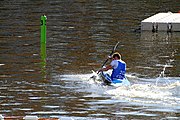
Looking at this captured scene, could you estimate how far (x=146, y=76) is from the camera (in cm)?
2742

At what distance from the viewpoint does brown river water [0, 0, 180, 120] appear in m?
→ 21.7

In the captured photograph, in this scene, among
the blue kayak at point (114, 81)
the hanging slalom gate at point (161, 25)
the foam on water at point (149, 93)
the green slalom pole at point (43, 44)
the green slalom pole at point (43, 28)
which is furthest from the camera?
the hanging slalom gate at point (161, 25)

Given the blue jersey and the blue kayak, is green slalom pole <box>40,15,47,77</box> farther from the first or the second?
the blue jersey

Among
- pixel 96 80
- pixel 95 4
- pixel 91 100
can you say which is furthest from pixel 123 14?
pixel 91 100

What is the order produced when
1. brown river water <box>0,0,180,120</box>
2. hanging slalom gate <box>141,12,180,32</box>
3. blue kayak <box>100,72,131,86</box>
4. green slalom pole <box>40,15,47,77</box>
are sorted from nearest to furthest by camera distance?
1. brown river water <box>0,0,180,120</box>
2. blue kayak <box>100,72,131,86</box>
3. green slalom pole <box>40,15,47,77</box>
4. hanging slalom gate <box>141,12,180,32</box>

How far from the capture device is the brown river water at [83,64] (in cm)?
2166

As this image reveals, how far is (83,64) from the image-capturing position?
3022cm

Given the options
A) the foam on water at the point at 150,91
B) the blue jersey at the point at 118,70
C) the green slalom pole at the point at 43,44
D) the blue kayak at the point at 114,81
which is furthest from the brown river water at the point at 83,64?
the blue jersey at the point at 118,70

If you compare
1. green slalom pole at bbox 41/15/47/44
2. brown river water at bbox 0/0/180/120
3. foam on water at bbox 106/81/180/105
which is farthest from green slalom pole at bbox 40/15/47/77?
foam on water at bbox 106/81/180/105

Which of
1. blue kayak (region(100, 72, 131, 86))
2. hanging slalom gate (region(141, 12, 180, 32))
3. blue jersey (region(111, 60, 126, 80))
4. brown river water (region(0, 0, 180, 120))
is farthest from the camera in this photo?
hanging slalom gate (region(141, 12, 180, 32))

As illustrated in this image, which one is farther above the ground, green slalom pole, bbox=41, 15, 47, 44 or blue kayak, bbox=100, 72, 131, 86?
green slalom pole, bbox=41, 15, 47, 44

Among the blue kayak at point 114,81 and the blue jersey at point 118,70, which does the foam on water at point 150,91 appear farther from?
the blue jersey at point 118,70

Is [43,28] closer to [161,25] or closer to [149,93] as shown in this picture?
[161,25]

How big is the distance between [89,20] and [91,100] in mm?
24131
